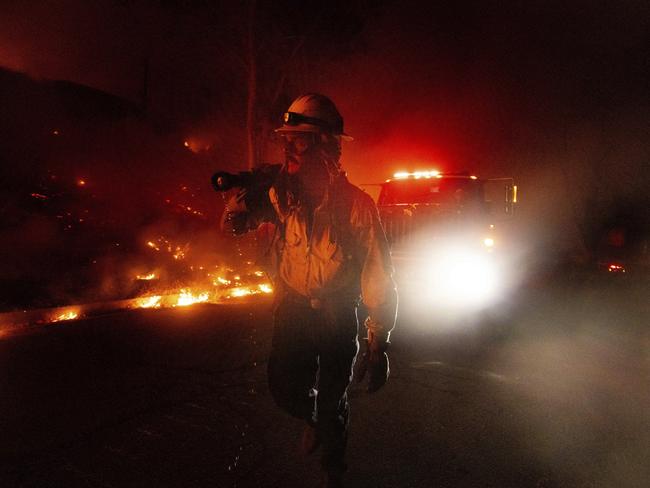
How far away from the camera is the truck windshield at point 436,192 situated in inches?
339

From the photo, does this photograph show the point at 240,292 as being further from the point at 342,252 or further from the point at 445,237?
the point at 342,252

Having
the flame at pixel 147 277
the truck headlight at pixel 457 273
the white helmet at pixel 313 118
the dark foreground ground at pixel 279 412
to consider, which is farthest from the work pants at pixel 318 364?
the flame at pixel 147 277

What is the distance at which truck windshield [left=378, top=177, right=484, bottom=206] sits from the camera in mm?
8609

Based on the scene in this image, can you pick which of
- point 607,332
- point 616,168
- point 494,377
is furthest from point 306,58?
point 616,168

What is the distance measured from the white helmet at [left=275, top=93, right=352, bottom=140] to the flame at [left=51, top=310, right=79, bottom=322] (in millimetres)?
5596

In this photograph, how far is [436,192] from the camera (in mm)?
8836

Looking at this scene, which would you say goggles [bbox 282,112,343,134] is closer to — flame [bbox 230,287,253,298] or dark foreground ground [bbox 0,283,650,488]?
dark foreground ground [bbox 0,283,650,488]

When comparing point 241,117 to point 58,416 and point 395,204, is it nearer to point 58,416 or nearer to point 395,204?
point 395,204

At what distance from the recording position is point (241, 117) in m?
19.8

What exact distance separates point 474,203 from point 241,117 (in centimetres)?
1349

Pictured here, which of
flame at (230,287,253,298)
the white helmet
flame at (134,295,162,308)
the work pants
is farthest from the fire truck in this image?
the work pants

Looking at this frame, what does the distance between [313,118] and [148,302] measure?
6599mm

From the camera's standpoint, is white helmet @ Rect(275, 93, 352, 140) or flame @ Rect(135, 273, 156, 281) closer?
white helmet @ Rect(275, 93, 352, 140)

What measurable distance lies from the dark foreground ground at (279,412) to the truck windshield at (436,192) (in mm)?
2923
